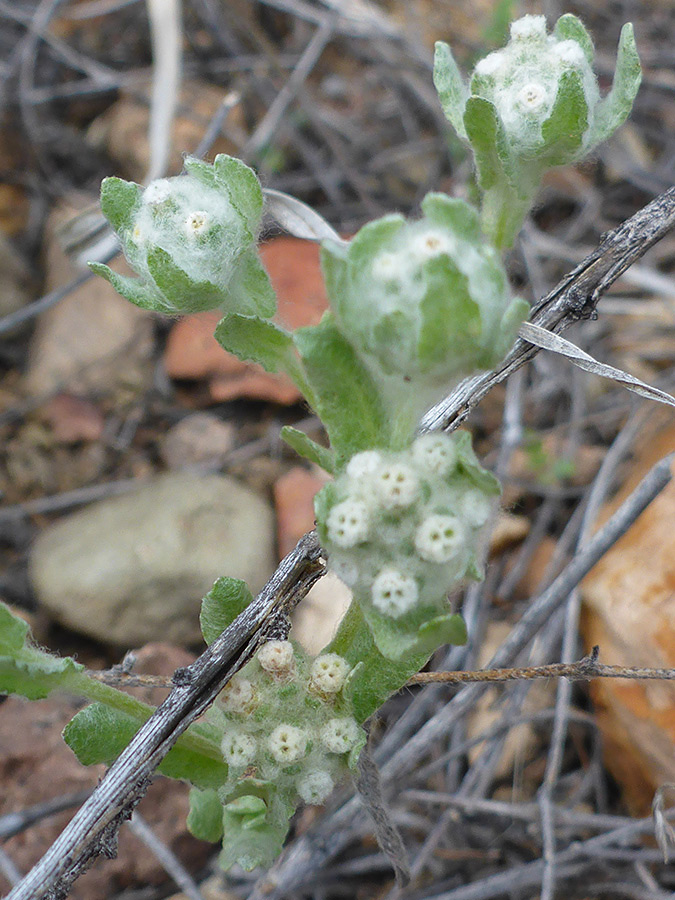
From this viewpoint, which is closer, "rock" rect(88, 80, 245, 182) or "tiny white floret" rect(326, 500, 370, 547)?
"tiny white floret" rect(326, 500, 370, 547)

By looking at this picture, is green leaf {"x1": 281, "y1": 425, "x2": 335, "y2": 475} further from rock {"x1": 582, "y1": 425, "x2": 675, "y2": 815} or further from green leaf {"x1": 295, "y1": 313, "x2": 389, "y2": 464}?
rock {"x1": 582, "y1": 425, "x2": 675, "y2": 815}

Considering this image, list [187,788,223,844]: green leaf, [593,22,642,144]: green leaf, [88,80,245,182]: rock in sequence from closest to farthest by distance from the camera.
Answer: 1. [593,22,642,144]: green leaf
2. [187,788,223,844]: green leaf
3. [88,80,245,182]: rock

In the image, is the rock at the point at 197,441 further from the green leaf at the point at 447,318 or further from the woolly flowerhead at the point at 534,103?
the green leaf at the point at 447,318

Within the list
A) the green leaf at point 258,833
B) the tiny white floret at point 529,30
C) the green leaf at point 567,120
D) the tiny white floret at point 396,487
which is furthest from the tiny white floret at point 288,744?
the tiny white floret at point 529,30

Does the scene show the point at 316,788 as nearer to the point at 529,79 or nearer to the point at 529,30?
the point at 529,79

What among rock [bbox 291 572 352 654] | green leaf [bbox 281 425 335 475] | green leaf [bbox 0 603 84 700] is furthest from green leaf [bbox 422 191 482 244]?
rock [bbox 291 572 352 654]

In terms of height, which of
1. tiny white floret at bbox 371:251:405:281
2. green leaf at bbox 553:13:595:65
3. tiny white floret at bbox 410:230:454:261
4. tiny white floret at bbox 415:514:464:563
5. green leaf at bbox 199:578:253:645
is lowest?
green leaf at bbox 199:578:253:645
